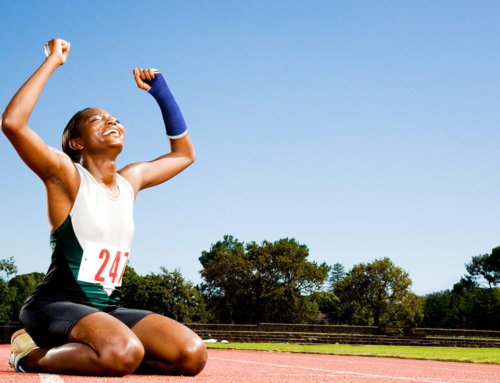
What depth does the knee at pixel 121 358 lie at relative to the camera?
280 cm

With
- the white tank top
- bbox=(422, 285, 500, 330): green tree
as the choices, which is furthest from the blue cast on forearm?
bbox=(422, 285, 500, 330): green tree

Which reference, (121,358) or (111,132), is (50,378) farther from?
(111,132)

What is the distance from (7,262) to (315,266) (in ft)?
101

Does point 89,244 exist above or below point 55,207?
below

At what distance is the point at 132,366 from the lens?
9.46ft

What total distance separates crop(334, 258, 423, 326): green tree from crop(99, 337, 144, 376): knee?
52.8 meters

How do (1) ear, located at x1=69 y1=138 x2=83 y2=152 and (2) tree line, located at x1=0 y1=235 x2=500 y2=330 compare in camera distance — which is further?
(2) tree line, located at x1=0 y1=235 x2=500 y2=330

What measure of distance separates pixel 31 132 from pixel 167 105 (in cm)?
142

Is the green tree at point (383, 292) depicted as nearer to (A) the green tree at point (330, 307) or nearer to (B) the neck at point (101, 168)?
(A) the green tree at point (330, 307)

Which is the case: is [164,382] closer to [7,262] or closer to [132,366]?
[132,366]

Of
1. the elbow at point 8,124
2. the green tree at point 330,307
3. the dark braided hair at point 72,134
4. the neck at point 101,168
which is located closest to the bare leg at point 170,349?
the neck at point 101,168

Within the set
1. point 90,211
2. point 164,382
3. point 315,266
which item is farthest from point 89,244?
point 315,266

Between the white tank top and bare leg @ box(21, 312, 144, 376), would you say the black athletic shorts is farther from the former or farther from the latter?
the white tank top

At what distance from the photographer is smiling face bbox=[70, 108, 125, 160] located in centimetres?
349
